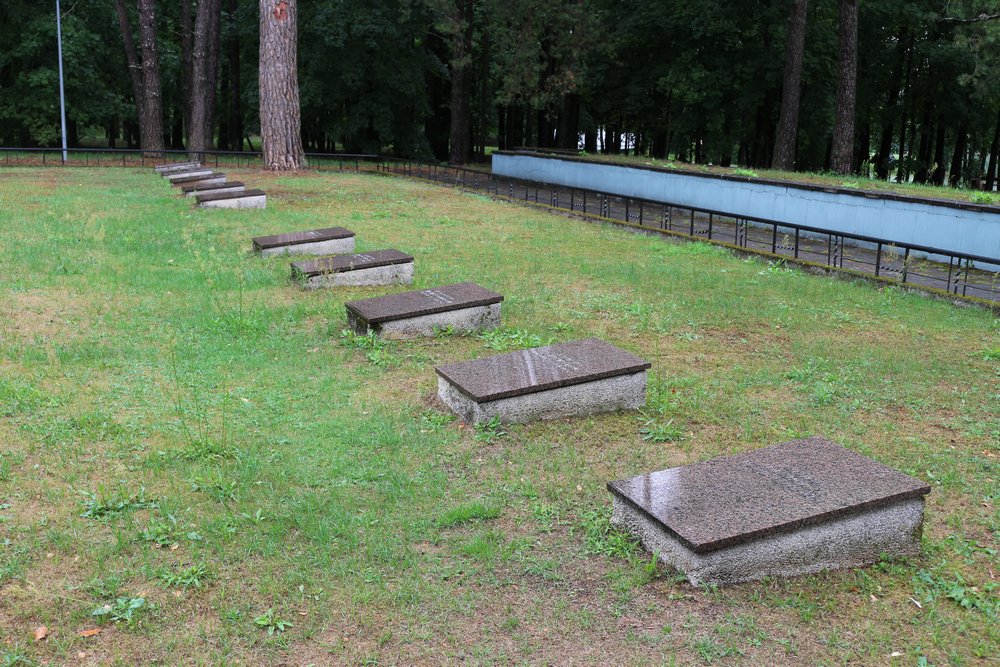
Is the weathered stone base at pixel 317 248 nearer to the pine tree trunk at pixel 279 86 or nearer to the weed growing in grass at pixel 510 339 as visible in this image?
the weed growing in grass at pixel 510 339

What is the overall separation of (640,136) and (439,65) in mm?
14233

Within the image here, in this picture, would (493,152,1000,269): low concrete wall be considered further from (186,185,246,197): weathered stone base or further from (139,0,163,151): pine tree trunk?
(139,0,163,151): pine tree trunk

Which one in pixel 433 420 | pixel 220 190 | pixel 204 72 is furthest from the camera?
pixel 204 72

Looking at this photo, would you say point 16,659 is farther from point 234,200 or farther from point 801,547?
point 234,200

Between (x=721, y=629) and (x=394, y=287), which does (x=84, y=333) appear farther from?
(x=721, y=629)

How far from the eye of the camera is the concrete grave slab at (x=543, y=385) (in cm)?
600

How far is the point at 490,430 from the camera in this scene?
5945 millimetres

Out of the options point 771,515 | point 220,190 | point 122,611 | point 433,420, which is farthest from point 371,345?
point 220,190

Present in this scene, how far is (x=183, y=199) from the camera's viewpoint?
18.9m

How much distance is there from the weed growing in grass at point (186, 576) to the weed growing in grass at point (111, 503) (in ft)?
2.37

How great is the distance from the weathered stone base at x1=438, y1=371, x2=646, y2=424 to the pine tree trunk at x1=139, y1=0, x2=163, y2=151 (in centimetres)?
2855

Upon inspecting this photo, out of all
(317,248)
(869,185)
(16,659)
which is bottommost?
(16,659)

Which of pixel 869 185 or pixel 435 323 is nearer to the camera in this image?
pixel 435 323

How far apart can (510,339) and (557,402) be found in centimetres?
219
